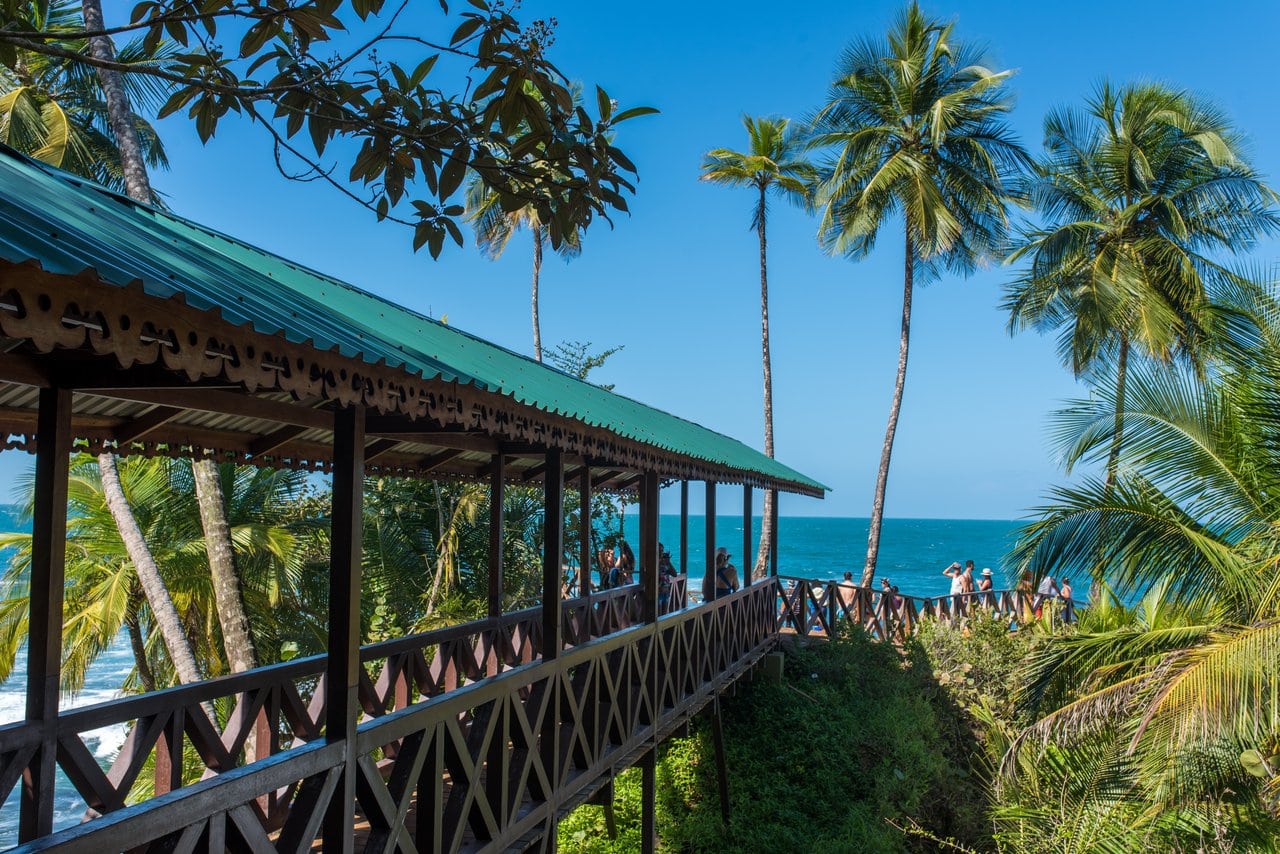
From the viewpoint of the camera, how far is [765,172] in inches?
1053

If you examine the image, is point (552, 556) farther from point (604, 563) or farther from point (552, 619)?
point (604, 563)

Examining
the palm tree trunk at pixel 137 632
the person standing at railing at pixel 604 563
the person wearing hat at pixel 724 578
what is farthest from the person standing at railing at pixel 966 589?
the palm tree trunk at pixel 137 632

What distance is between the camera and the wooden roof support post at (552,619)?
6148 millimetres

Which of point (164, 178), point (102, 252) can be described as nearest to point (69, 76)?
point (164, 178)

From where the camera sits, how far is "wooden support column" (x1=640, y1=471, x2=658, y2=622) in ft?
27.7

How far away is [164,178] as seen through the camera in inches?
741

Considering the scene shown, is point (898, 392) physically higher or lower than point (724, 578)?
higher

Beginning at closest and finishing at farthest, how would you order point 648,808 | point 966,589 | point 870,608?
point 648,808 → point 870,608 → point 966,589

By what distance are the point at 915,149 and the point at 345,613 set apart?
884 inches

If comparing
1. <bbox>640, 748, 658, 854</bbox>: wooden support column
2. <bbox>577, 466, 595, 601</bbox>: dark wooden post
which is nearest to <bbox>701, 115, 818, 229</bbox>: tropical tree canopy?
<bbox>577, 466, 595, 601</bbox>: dark wooden post

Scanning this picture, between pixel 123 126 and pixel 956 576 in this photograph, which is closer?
pixel 123 126

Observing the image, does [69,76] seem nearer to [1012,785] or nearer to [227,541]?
[227,541]

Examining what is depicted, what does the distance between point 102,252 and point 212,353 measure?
37 centimetres

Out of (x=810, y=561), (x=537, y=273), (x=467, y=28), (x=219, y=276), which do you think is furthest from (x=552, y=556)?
(x=810, y=561)
